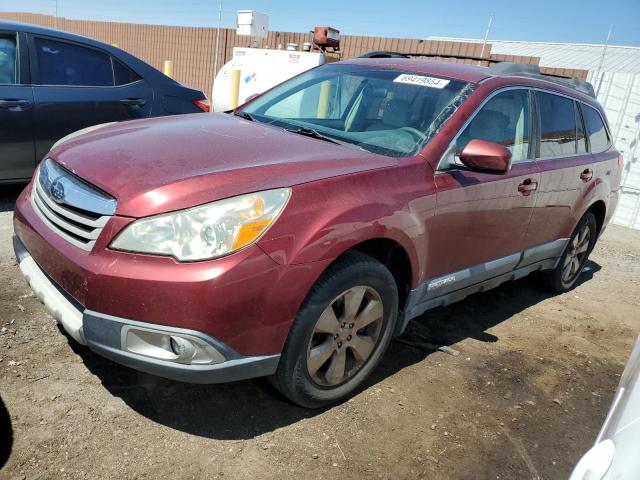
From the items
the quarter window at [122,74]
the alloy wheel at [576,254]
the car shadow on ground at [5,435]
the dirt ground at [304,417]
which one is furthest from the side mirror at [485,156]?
the quarter window at [122,74]

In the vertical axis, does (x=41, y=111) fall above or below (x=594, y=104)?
below

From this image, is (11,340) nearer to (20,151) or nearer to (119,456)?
(119,456)

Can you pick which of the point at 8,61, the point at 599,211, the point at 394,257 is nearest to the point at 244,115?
the point at 394,257

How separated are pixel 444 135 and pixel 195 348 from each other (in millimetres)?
1738

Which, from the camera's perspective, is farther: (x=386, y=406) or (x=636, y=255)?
(x=636, y=255)

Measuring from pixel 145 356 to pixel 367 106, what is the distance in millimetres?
2035

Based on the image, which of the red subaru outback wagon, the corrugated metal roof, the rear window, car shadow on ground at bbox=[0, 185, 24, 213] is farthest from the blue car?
the corrugated metal roof

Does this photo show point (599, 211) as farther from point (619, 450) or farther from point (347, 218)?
point (619, 450)

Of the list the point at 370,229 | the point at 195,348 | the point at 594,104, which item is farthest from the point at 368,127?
the point at 594,104

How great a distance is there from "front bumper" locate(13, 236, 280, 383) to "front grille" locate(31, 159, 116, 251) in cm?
28

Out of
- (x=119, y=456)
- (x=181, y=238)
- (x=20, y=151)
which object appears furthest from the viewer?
(x=20, y=151)

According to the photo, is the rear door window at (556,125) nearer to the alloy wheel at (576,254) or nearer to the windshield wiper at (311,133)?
the alloy wheel at (576,254)

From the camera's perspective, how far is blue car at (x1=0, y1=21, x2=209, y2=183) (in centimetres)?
459

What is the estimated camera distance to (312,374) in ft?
8.30
